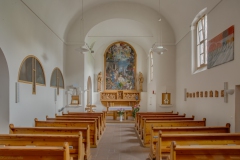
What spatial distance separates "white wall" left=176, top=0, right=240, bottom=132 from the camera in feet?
16.6

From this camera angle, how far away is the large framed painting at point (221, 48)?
524 cm

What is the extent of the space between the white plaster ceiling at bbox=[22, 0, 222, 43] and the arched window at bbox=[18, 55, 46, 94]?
1735 millimetres

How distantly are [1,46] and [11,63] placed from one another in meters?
0.61

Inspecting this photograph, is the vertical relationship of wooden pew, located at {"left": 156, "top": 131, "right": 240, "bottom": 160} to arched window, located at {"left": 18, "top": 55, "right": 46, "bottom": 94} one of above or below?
below

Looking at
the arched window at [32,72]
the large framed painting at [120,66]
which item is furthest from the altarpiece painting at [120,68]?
the arched window at [32,72]

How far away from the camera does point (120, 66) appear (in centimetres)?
1600

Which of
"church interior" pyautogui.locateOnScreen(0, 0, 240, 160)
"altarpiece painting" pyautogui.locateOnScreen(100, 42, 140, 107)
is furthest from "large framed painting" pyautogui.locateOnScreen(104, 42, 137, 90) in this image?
"church interior" pyautogui.locateOnScreen(0, 0, 240, 160)

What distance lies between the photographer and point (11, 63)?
17.6 feet

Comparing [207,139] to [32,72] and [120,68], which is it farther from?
[120,68]

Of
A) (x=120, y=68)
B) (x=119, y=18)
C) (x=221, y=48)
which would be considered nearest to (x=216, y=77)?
(x=221, y=48)

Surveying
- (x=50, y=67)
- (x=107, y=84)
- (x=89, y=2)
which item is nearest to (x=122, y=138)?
(x=50, y=67)

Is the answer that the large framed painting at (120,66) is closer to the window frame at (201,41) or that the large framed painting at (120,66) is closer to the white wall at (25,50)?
the white wall at (25,50)

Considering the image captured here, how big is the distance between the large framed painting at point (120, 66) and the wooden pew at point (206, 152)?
12.7 meters

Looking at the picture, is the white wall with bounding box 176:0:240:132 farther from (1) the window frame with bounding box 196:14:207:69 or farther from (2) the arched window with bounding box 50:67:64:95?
(2) the arched window with bounding box 50:67:64:95
